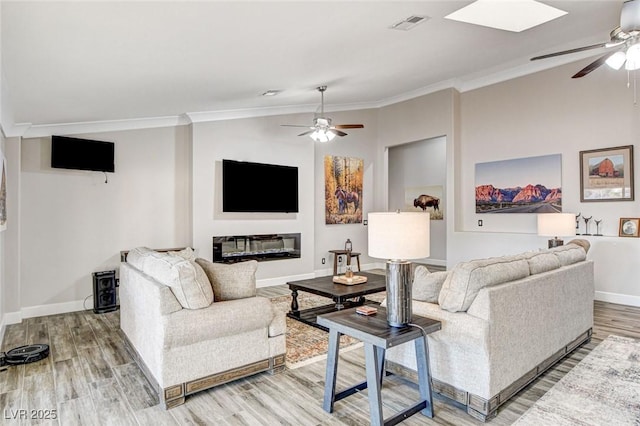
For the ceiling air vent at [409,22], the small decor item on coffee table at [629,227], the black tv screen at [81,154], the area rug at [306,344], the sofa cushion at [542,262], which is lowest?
the area rug at [306,344]

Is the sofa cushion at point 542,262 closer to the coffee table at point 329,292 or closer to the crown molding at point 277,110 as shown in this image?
the coffee table at point 329,292

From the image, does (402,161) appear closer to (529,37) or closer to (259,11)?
(529,37)

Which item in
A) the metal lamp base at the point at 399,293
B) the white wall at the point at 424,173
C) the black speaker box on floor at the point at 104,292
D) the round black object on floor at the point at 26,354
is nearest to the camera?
the metal lamp base at the point at 399,293

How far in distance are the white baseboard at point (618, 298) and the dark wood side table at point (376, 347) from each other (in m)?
4.36

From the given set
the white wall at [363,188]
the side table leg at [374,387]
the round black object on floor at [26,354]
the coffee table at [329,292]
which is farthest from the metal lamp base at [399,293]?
the white wall at [363,188]

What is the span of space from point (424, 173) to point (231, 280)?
733 cm

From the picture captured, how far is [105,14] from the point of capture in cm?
245

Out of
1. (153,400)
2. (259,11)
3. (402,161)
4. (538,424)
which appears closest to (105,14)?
(259,11)

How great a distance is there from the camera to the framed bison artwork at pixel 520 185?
583 centimetres

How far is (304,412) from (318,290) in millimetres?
1811

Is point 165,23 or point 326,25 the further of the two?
point 326,25

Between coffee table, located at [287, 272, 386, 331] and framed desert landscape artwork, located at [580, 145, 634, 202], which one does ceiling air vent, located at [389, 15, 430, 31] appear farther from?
framed desert landscape artwork, located at [580, 145, 634, 202]

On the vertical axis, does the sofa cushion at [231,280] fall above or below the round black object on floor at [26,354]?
above

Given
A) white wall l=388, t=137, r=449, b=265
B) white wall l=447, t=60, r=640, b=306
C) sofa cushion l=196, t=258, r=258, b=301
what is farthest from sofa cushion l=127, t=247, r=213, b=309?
white wall l=388, t=137, r=449, b=265
